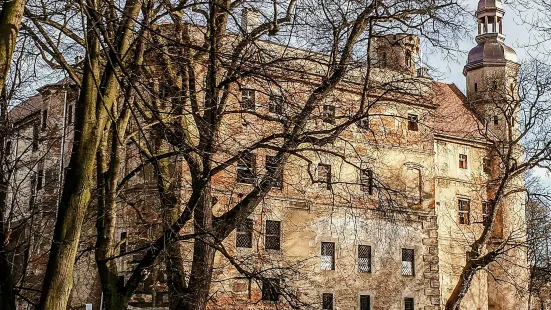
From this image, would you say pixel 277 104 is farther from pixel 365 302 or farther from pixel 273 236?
pixel 365 302

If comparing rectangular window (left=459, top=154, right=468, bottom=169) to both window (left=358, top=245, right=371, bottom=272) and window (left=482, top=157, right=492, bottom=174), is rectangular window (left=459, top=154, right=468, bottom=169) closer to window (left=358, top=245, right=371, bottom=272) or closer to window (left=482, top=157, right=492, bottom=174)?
window (left=482, top=157, right=492, bottom=174)

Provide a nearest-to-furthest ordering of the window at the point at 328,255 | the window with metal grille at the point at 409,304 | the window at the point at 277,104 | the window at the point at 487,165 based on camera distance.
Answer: the window at the point at 277,104, the window at the point at 328,255, the window with metal grille at the point at 409,304, the window at the point at 487,165

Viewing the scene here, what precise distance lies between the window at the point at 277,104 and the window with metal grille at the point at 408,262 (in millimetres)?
23231

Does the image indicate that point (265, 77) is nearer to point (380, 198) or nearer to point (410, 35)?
point (380, 198)

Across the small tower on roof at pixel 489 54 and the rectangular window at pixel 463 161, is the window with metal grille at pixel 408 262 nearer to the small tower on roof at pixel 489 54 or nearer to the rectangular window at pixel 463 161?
the rectangular window at pixel 463 161

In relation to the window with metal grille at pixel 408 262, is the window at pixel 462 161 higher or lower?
higher

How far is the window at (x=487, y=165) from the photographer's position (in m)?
38.9

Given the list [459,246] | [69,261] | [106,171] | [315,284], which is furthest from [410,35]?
[459,246]

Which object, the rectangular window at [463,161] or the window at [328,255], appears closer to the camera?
the window at [328,255]

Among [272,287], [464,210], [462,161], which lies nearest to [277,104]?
[272,287]

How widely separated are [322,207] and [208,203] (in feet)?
59.8

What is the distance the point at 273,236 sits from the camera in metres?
29.4

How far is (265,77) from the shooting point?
346 inches

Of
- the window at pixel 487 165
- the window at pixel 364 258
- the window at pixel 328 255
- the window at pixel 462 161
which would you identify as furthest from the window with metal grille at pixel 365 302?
the window at pixel 487 165
